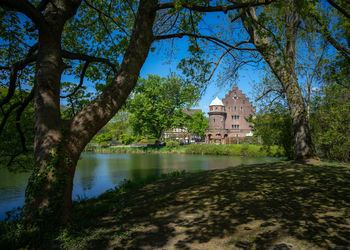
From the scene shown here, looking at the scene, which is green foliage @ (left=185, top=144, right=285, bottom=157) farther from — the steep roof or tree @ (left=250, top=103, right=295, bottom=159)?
the steep roof

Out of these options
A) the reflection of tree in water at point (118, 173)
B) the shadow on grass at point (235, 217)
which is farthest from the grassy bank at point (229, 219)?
the reflection of tree in water at point (118, 173)

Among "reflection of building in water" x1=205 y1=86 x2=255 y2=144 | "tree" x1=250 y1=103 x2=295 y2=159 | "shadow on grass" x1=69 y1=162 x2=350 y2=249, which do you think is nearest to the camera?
"shadow on grass" x1=69 y1=162 x2=350 y2=249

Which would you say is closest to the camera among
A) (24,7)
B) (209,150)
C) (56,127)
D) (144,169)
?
(24,7)

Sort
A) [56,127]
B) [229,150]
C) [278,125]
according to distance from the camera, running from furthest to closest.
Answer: [229,150] < [278,125] < [56,127]

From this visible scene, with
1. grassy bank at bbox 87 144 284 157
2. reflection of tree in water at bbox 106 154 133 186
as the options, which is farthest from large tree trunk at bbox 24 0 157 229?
grassy bank at bbox 87 144 284 157

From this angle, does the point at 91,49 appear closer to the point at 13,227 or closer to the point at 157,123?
the point at 13,227

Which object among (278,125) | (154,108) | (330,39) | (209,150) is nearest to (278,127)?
(278,125)

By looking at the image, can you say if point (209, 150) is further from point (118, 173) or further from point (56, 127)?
point (56, 127)

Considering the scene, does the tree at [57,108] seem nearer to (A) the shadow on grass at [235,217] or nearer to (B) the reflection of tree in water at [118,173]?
(A) the shadow on grass at [235,217]

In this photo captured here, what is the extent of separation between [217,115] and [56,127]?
178ft

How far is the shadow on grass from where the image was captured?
11.0 ft

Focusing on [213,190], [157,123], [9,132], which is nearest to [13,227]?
[213,190]

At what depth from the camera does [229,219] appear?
13.5 ft

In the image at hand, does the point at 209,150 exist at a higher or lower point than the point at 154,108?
lower
